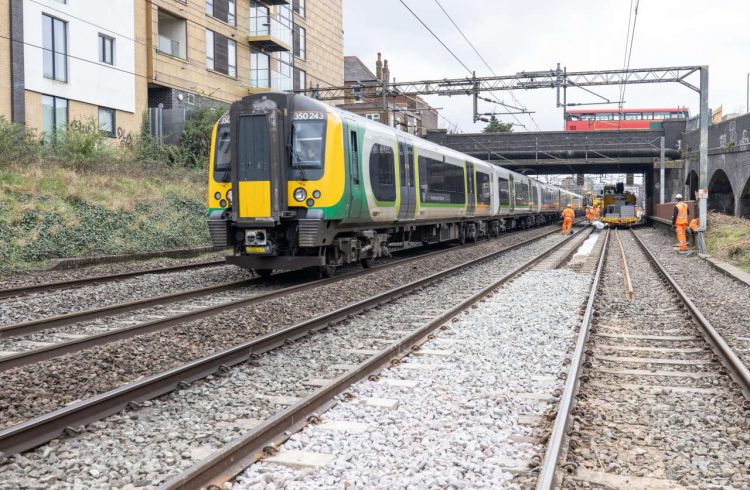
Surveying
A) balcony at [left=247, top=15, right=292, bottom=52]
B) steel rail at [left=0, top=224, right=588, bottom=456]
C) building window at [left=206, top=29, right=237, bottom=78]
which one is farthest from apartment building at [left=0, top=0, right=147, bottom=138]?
steel rail at [left=0, top=224, right=588, bottom=456]

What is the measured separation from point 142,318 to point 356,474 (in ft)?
19.0

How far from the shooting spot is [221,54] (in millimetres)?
32188

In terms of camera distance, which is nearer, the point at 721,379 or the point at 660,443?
the point at 660,443

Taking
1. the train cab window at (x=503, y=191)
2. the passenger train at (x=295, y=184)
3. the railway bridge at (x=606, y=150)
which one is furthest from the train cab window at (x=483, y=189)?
the railway bridge at (x=606, y=150)

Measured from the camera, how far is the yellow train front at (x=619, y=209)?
44.5 m

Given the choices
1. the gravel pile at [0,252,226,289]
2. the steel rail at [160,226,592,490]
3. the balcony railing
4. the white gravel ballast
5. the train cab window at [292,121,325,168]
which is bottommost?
the white gravel ballast

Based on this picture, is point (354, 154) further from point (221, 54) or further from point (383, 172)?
point (221, 54)

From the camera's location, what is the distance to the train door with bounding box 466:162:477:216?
72.8 ft

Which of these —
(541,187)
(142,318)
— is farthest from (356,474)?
(541,187)

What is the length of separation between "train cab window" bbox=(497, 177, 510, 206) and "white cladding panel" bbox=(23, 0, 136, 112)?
48.8 feet

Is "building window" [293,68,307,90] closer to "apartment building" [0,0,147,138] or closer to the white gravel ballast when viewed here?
"apartment building" [0,0,147,138]

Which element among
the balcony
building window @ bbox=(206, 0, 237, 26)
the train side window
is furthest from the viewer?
the balcony

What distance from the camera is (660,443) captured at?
14.8ft

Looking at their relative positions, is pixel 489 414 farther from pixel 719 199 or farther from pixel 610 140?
pixel 610 140
